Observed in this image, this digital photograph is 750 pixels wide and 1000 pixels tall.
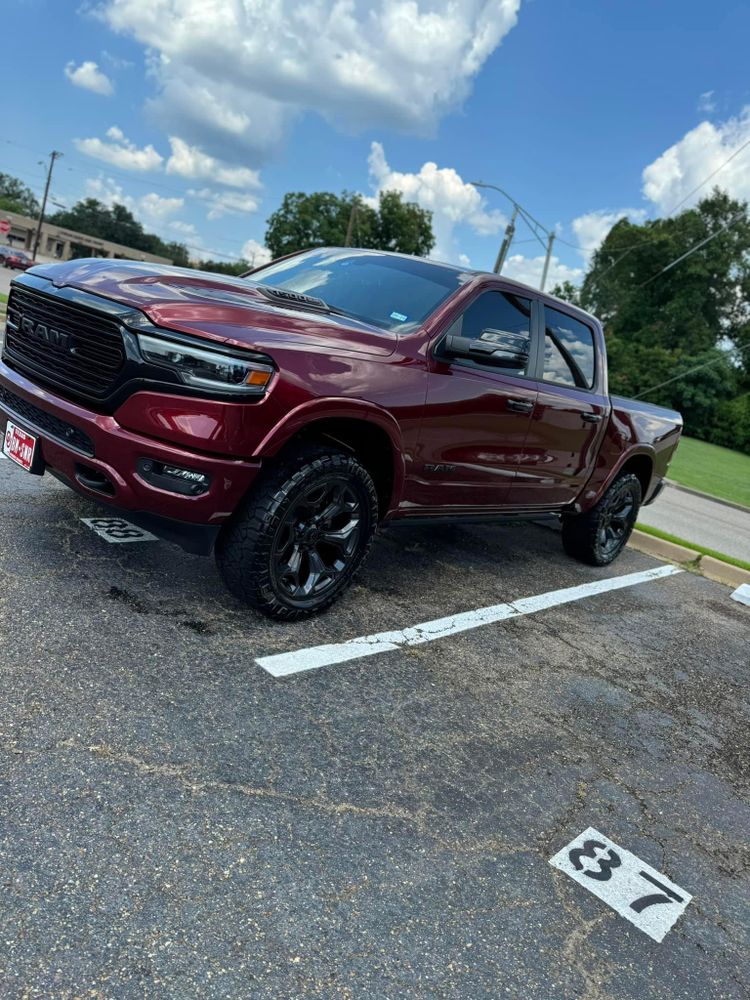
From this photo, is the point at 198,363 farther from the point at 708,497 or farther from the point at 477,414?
the point at 708,497

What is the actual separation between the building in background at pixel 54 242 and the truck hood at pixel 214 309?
88.5 metres

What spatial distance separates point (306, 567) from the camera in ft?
11.2

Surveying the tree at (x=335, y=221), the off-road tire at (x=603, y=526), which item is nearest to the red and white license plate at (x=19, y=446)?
the off-road tire at (x=603, y=526)

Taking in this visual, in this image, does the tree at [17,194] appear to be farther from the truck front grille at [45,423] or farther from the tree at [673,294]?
the truck front grille at [45,423]

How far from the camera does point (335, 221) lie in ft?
236

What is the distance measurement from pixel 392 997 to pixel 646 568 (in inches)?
212

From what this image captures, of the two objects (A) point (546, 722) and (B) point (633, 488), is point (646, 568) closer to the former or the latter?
(B) point (633, 488)

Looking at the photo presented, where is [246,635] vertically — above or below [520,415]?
below

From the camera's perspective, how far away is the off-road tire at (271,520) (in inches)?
119

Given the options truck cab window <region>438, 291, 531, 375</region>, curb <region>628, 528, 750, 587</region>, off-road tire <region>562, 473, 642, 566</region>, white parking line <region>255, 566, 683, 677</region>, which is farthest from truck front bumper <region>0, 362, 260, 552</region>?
curb <region>628, 528, 750, 587</region>

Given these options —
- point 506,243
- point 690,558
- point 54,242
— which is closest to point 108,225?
point 54,242

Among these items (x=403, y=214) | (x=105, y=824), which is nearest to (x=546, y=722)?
(x=105, y=824)

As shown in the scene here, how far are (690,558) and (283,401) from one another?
5.39 m

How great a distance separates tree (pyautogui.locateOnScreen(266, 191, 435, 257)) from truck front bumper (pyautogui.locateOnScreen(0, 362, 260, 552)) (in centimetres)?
7211
